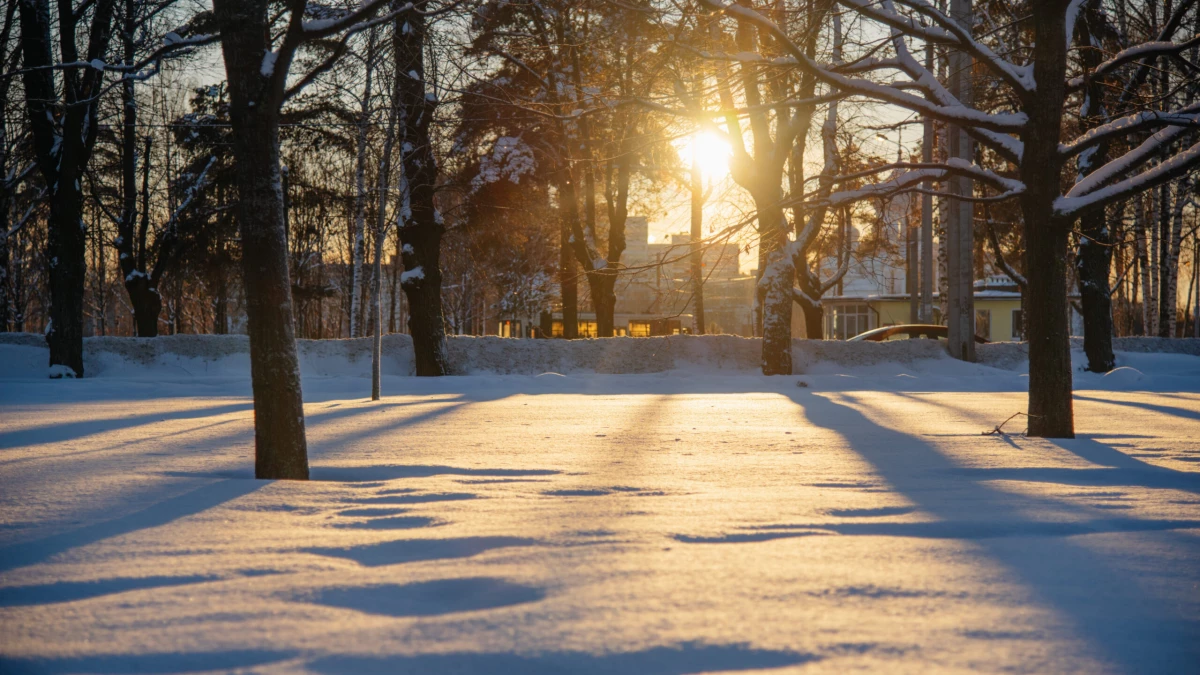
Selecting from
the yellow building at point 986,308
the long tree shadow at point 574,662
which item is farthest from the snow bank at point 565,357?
the yellow building at point 986,308

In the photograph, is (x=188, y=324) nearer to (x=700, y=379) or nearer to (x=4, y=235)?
(x=4, y=235)

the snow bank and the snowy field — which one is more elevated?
the snow bank

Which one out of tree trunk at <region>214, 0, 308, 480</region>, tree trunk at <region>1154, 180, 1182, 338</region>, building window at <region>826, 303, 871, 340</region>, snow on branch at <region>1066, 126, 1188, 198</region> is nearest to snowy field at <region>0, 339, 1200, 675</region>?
tree trunk at <region>214, 0, 308, 480</region>

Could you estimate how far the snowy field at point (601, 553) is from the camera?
6.85ft

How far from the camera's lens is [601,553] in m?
2.92

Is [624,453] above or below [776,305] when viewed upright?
below

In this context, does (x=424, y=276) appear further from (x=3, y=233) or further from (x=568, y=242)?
(x=3, y=233)

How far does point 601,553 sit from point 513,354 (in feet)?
50.8

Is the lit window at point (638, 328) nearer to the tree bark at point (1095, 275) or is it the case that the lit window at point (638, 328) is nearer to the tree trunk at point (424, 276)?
the tree bark at point (1095, 275)

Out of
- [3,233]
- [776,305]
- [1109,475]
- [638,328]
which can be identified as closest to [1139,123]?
[1109,475]

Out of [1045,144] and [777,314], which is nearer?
[1045,144]

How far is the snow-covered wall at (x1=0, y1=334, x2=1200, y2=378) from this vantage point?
17.6 meters

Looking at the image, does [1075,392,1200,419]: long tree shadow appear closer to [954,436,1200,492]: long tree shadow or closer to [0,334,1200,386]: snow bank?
[954,436,1200,492]: long tree shadow

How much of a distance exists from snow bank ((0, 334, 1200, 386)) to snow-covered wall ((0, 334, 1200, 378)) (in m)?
0.02
